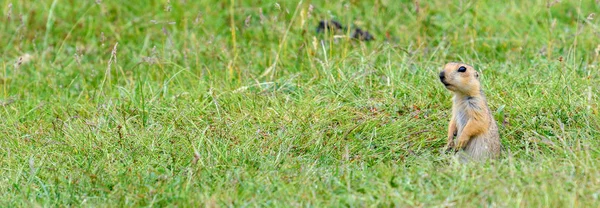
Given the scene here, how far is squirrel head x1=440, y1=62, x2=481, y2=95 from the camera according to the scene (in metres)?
5.01

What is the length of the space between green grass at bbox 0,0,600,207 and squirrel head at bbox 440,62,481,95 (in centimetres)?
35

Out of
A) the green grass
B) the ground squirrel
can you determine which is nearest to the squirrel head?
the ground squirrel

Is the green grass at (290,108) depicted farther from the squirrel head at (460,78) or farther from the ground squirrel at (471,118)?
the squirrel head at (460,78)

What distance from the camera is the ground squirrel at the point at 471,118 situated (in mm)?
4977

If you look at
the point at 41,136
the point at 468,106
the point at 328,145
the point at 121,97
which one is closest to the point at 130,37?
the point at 121,97

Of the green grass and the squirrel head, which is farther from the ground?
the squirrel head

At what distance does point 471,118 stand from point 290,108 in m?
1.23

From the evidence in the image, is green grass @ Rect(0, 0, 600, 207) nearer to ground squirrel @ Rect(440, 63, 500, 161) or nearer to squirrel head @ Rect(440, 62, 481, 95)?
ground squirrel @ Rect(440, 63, 500, 161)

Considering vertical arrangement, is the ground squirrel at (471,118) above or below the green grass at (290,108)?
above

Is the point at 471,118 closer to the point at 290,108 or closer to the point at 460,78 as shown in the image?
the point at 460,78

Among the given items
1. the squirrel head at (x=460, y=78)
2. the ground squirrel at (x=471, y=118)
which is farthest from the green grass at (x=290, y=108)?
the squirrel head at (x=460, y=78)

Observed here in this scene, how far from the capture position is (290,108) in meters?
5.85

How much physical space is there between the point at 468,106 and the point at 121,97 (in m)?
2.35

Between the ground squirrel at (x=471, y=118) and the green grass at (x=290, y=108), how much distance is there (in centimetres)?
11
